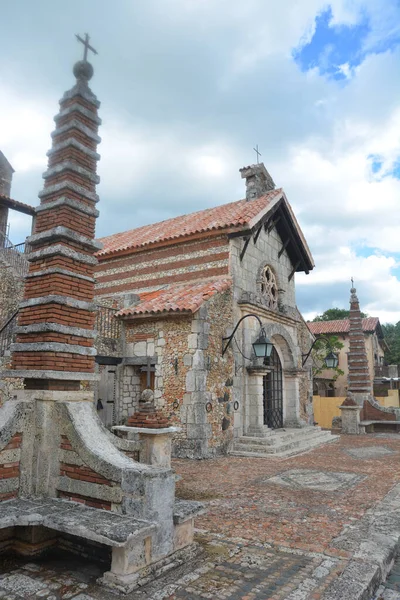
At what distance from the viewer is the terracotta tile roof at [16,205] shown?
19.6m

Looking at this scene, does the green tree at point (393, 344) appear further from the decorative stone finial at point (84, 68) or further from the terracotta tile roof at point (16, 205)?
the decorative stone finial at point (84, 68)

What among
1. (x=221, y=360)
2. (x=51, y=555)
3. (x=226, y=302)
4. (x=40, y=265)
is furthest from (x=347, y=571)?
(x=226, y=302)

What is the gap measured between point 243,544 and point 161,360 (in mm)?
6713

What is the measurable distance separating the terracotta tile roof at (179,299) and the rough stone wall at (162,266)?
50 centimetres

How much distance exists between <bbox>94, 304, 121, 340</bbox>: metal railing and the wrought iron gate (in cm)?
559

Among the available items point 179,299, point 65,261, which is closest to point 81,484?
point 65,261

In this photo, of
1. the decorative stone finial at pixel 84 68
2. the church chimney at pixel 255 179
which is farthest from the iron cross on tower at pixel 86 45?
Answer: the church chimney at pixel 255 179

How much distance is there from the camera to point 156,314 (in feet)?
36.5

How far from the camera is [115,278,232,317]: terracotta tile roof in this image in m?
10.7

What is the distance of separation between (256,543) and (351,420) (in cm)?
1428

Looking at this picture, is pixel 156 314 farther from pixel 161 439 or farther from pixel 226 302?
pixel 161 439

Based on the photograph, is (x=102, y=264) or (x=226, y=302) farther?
(x=102, y=264)

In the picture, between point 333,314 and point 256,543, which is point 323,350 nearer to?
point 333,314

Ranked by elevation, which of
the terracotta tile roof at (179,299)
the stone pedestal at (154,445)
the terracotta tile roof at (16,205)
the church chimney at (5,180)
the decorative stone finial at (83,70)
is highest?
the church chimney at (5,180)
